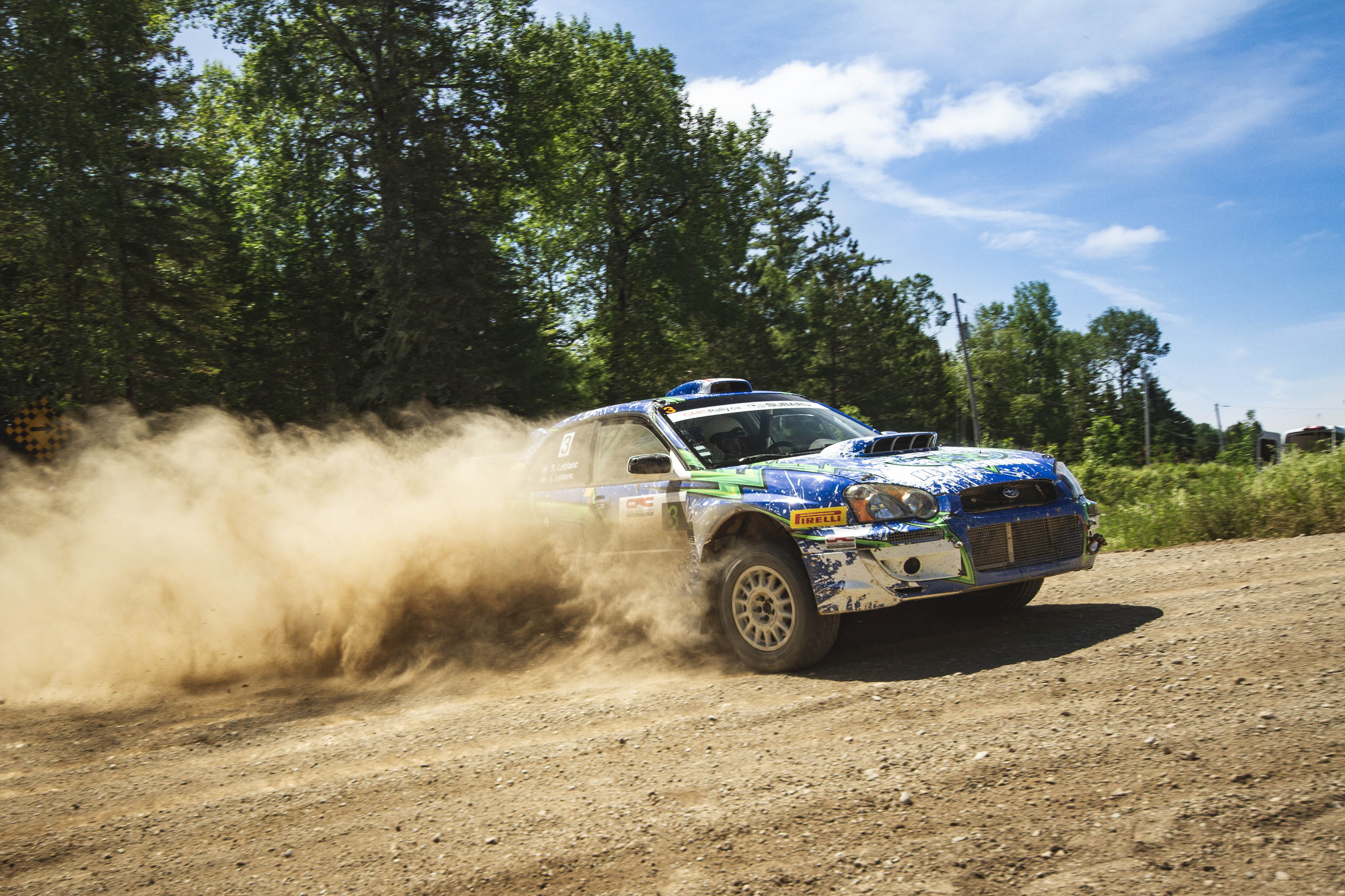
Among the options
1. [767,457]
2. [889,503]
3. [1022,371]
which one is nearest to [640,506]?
[767,457]

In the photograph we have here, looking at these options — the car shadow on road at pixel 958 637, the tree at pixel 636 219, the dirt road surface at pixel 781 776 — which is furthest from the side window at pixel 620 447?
the tree at pixel 636 219

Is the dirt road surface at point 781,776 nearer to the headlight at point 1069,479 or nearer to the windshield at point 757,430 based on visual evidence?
the headlight at point 1069,479

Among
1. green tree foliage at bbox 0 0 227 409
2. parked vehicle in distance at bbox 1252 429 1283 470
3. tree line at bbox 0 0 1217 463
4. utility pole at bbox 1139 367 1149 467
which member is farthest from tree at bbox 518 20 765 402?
utility pole at bbox 1139 367 1149 467

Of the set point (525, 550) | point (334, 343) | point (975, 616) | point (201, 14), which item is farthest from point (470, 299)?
point (975, 616)

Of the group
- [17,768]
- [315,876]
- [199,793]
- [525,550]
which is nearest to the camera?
[315,876]

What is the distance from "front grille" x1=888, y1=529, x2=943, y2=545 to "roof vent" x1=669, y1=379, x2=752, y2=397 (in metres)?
2.29

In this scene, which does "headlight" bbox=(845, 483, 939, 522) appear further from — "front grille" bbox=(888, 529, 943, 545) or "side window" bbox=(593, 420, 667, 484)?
"side window" bbox=(593, 420, 667, 484)

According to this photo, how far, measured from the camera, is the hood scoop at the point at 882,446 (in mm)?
6430

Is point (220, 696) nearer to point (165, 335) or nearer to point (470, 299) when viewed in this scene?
point (165, 335)

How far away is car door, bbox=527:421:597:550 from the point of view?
7.39 metres

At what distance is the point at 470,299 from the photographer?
2844 cm

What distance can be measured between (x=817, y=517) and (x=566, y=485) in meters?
2.58

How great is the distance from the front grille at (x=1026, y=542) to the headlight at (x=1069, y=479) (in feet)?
0.77

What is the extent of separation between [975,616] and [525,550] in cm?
361
